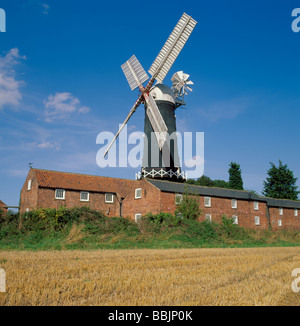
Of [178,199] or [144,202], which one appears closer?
[178,199]

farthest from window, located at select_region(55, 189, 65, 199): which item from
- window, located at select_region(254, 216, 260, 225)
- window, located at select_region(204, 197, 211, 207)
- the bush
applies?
window, located at select_region(254, 216, 260, 225)

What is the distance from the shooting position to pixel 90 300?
6.02 m

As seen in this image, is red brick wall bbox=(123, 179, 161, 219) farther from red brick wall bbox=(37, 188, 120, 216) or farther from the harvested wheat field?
the harvested wheat field

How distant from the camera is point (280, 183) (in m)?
63.8

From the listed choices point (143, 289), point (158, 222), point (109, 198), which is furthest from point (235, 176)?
point (143, 289)

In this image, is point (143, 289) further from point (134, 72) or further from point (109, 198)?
point (134, 72)

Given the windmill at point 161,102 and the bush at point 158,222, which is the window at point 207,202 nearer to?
the windmill at point 161,102

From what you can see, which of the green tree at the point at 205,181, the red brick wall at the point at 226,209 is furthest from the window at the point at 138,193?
the green tree at the point at 205,181

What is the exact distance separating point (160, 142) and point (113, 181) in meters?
9.29

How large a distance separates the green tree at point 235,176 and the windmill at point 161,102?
76.8 ft

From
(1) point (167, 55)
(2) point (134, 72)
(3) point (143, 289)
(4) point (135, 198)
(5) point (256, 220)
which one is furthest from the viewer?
(2) point (134, 72)

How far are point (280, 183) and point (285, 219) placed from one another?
62.8 feet

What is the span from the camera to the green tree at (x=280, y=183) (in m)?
62.7
